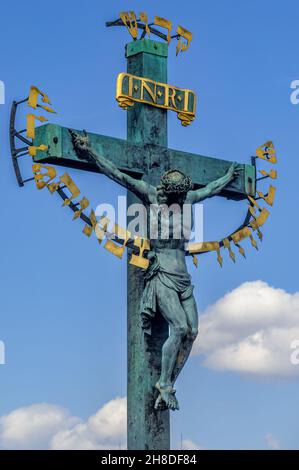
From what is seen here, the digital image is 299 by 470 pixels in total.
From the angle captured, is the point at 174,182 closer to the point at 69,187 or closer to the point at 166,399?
the point at 69,187

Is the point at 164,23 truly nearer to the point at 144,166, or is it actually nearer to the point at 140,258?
the point at 144,166

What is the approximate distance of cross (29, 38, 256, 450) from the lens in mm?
20031

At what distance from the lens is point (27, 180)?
784 inches

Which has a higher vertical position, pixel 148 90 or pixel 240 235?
pixel 148 90

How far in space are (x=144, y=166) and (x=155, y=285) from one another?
1292 mm

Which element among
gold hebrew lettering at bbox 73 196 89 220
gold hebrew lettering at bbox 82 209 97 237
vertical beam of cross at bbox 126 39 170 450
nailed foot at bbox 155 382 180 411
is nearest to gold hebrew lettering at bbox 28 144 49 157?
gold hebrew lettering at bbox 73 196 89 220

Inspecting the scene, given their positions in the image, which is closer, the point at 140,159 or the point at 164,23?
the point at 140,159

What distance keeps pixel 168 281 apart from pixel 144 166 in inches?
50.5

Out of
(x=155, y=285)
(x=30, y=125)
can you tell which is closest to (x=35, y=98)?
(x=30, y=125)

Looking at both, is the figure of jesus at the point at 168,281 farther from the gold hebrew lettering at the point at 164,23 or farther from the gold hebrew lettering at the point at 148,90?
the gold hebrew lettering at the point at 164,23

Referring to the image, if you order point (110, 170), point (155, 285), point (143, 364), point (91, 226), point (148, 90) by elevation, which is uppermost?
point (148, 90)

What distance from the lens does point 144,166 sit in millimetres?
20719

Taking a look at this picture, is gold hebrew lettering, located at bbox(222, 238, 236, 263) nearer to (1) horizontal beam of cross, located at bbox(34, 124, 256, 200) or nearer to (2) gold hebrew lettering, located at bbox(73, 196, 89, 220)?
(1) horizontal beam of cross, located at bbox(34, 124, 256, 200)

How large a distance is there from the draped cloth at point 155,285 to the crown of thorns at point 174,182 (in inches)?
25.5
